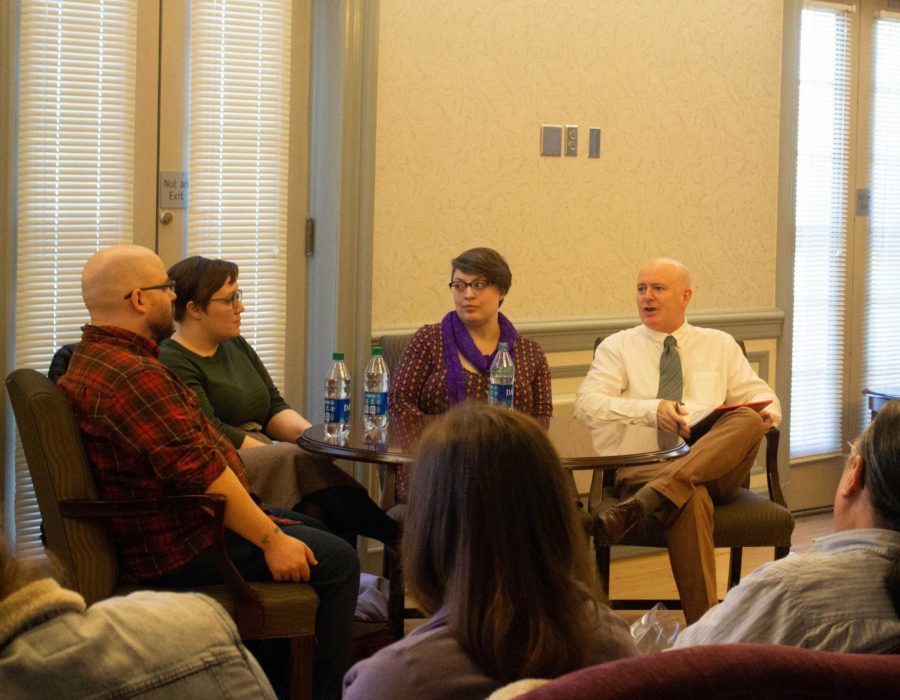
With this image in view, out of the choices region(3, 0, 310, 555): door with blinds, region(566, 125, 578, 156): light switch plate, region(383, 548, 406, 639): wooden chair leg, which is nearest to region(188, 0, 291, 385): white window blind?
region(3, 0, 310, 555): door with blinds

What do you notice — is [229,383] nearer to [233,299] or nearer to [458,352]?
[233,299]

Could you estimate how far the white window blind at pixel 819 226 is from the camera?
5480mm

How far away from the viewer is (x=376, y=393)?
3.76 meters

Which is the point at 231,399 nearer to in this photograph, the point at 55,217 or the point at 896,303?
the point at 55,217

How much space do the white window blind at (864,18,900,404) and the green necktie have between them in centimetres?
205

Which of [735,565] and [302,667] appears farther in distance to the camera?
Result: [735,565]

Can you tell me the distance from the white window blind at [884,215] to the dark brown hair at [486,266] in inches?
101

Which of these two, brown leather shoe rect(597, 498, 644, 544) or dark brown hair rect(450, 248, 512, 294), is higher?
dark brown hair rect(450, 248, 512, 294)

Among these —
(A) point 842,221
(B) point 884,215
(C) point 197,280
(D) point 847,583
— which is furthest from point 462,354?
(B) point 884,215

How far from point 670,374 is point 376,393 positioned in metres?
1.08

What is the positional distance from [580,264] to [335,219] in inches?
43.9

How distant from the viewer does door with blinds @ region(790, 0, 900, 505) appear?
551cm

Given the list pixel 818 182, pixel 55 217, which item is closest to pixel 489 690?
pixel 55 217

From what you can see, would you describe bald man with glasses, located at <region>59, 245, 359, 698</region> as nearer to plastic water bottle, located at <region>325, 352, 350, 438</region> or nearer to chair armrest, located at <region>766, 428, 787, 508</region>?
plastic water bottle, located at <region>325, 352, 350, 438</region>
